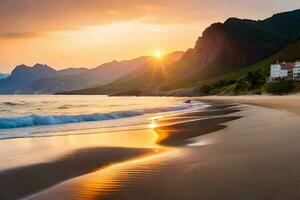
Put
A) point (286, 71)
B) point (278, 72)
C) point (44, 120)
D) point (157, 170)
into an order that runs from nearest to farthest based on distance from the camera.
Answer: point (157, 170) → point (44, 120) → point (286, 71) → point (278, 72)

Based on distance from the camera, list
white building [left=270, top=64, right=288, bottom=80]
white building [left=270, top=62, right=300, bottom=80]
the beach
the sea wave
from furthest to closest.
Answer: white building [left=270, top=64, right=288, bottom=80], white building [left=270, top=62, right=300, bottom=80], the sea wave, the beach

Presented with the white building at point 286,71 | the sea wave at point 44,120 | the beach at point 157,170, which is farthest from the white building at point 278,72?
the beach at point 157,170

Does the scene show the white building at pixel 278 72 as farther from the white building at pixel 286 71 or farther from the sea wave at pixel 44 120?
the sea wave at pixel 44 120

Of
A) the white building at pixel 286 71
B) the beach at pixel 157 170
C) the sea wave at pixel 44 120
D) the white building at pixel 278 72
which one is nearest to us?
the beach at pixel 157 170

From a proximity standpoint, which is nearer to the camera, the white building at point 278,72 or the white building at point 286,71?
the white building at point 286,71

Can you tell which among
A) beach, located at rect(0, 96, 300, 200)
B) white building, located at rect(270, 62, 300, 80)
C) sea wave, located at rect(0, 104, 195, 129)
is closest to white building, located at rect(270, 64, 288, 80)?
white building, located at rect(270, 62, 300, 80)

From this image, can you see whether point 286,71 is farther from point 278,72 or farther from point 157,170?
point 157,170

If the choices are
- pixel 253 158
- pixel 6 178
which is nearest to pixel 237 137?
pixel 253 158

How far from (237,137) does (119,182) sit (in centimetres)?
884

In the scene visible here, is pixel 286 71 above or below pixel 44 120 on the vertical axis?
above

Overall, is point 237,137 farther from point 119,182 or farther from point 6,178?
point 6,178

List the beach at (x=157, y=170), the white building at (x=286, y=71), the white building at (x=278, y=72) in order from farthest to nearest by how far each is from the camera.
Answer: the white building at (x=278, y=72), the white building at (x=286, y=71), the beach at (x=157, y=170)

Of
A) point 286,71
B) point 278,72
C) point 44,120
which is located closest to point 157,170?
point 44,120

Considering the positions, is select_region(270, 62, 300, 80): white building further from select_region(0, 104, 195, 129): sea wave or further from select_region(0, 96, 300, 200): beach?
select_region(0, 96, 300, 200): beach
